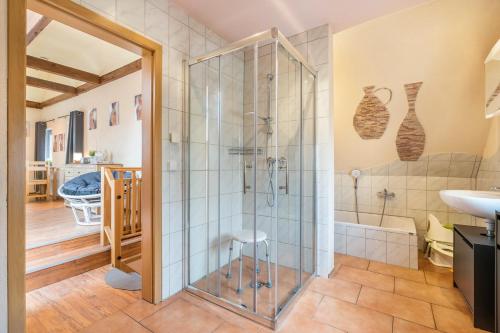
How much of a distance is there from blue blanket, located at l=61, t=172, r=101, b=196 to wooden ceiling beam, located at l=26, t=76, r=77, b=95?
331 cm

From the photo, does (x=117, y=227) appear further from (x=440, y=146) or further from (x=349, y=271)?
(x=440, y=146)

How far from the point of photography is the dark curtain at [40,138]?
24.0 ft

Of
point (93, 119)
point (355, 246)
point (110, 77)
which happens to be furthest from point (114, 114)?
point (355, 246)

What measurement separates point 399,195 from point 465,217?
0.75m

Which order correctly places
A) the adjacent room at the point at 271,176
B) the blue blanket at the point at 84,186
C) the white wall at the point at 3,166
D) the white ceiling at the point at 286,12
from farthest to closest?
1. the blue blanket at the point at 84,186
2. the white ceiling at the point at 286,12
3. the adjacent room at the point at 271,176
4. the white wall at the point at 3,166

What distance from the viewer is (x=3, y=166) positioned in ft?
3.99

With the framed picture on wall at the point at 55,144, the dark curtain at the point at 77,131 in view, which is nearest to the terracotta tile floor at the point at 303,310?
the dark curtain at the point at 77,131

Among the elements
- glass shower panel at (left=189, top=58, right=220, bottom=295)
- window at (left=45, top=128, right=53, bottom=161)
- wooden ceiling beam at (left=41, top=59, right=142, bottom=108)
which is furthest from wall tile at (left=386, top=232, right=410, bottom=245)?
window at (left=45, top=128, right=53, bottom=161)

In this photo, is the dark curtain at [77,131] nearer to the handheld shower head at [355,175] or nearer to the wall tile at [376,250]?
the handheld shower head at [355,175]

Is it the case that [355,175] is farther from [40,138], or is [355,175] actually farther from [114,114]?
[40,138]

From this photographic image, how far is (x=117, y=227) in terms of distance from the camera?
2.72 metres

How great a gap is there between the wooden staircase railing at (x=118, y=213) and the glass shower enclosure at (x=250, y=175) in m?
1.06

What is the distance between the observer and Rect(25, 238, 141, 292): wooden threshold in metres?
2.21

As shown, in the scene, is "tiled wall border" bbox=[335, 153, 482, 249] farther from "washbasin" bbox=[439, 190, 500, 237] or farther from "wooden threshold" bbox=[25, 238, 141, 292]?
"wooden threshold" bbox=[25, 238, 141, 292]
